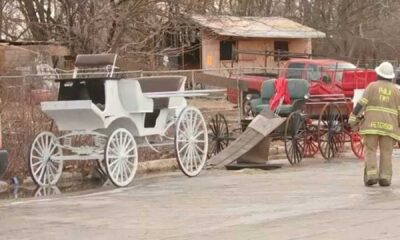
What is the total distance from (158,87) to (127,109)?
4.26 ft

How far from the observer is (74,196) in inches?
499

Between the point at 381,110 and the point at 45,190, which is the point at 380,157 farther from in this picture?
the point at 45,190

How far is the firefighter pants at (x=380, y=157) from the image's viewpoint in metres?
12.6

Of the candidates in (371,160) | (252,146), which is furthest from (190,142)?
(371,160)

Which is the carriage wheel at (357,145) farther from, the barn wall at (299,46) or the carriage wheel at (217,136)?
the barn wall at (299,46)

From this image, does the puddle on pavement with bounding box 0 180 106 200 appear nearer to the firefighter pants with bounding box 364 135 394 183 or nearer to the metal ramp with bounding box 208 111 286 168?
the metal ramp with bounding box 208 111 286 168

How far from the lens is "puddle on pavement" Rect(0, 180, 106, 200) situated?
525 inches

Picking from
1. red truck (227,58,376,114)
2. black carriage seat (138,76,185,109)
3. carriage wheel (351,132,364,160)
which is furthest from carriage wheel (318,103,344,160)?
red truck (227,58,376,114)

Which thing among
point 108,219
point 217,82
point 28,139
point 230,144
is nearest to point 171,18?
point 217,82

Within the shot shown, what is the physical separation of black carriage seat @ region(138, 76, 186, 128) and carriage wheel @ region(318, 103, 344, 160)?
4.50m

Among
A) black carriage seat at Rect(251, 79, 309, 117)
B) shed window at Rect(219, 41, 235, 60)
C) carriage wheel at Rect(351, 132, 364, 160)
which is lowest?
carriage wheel at Rect(351, 132, 364, 160)

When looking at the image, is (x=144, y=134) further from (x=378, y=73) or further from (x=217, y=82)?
(x=217, y=82)

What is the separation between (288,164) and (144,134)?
4.46m

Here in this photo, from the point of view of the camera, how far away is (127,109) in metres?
14.1
